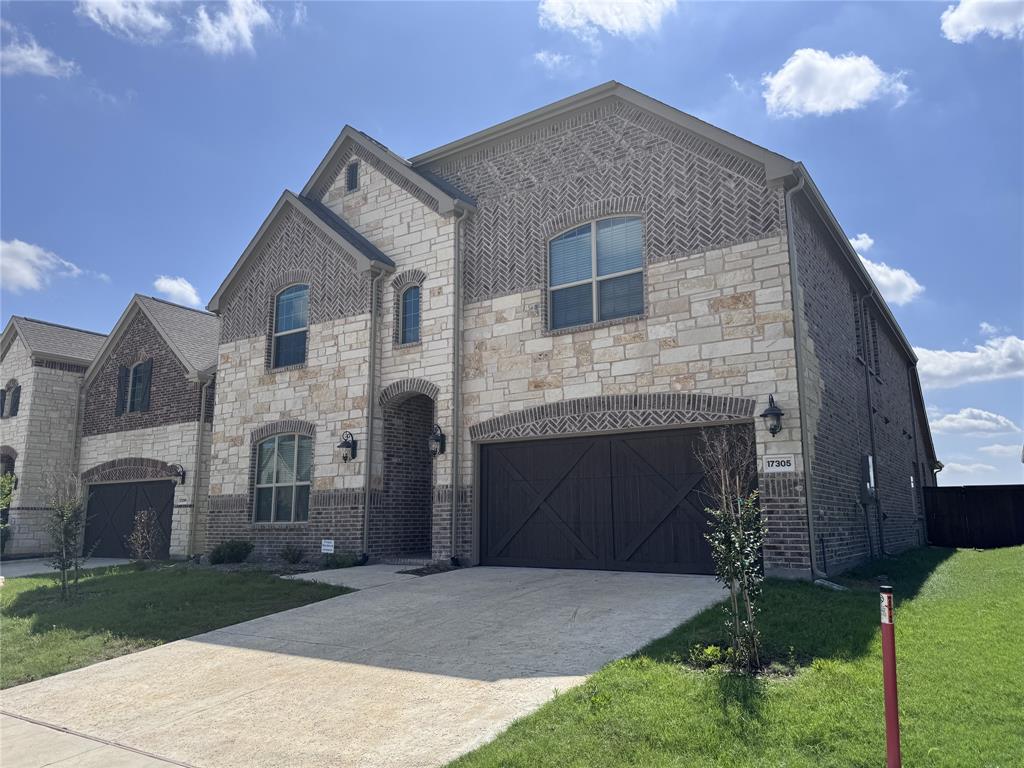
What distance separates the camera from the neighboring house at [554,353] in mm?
12062

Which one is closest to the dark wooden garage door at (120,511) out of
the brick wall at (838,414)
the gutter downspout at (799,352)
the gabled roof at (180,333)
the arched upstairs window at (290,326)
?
the gabled roof at (180,333)

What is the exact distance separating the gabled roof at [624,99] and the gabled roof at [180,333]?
29.6 feet

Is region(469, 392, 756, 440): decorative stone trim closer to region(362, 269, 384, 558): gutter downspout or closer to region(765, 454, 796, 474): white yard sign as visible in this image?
region(765, 454, 796, 474): white yard sign

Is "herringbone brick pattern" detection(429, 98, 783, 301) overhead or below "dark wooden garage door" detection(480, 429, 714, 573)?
overhead

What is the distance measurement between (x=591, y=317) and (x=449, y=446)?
3801mm

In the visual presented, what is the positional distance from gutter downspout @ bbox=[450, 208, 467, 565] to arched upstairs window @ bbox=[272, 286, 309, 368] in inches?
171

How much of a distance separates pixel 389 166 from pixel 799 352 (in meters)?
10.3

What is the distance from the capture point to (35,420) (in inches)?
937

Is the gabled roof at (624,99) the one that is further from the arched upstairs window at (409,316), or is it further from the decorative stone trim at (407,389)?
the decorative stone trim at (407,389)

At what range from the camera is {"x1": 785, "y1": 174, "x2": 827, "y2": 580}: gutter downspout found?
1096cm

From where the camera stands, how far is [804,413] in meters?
11.3

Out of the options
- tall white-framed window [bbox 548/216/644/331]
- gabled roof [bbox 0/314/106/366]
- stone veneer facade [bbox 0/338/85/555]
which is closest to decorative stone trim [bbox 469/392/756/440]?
tall white-framed window [bbox 548/216/644/331]

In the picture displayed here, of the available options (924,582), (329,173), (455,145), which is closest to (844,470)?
(924,582)

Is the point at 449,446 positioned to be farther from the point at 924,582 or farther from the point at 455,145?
the point at 924,582
